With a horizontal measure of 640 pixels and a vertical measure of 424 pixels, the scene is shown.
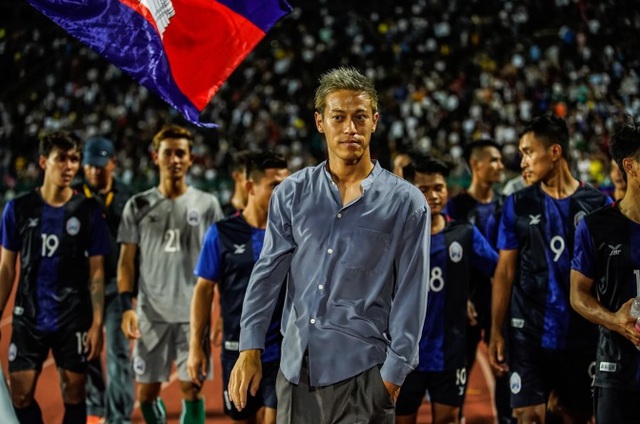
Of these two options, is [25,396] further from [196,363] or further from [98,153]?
[98,153]

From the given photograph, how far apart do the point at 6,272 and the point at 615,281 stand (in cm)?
380

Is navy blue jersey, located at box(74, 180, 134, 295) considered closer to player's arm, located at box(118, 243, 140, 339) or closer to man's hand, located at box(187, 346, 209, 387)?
player's arm, located at box(118, 243, 140, 339)

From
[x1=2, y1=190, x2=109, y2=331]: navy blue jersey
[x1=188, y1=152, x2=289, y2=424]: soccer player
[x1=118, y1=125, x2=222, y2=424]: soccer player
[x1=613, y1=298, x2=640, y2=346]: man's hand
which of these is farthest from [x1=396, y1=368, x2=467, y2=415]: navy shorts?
[x1=2, y1=190, x2=109, y2=331]: navy blue jersey

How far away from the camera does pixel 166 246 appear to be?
244 inches

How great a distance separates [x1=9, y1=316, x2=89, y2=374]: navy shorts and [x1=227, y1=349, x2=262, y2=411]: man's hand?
2.89 m

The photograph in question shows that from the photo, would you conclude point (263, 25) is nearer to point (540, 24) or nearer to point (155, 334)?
point (155, 334)

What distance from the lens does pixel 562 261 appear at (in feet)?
16.5

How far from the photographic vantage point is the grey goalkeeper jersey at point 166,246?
243 inches

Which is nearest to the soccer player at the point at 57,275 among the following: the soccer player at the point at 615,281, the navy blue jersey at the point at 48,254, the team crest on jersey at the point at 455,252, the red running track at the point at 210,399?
the navy blue jersey at the point at 48,254

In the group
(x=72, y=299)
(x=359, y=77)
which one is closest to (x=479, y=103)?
(x=72, y=299)

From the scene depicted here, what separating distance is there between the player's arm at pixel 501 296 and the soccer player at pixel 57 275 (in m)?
2.51

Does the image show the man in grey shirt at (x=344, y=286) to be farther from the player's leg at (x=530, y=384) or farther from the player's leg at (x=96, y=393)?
the player's leg at (x=96, y=393)

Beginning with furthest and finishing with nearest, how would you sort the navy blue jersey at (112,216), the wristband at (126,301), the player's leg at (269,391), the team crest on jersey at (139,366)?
the navy blue jersey at (112,216)
the team crest on jersey at (139,366)
the wristband at (126,301)
the player's leg at (269,391)

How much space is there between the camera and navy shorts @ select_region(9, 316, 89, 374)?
18.4 ft
